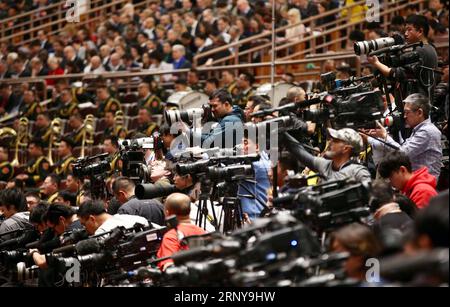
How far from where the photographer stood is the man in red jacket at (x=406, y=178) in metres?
6.42

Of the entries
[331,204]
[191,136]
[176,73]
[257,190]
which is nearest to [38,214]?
[191,136]

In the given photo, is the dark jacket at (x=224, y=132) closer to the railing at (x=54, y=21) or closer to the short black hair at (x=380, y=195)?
the short black hair at (x=380, y=195)

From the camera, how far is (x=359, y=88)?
732 cm

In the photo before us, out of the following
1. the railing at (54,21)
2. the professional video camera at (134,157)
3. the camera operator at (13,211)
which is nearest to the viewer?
the professional video camera at (134,157)

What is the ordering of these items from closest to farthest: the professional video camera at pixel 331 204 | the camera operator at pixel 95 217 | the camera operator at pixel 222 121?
the professional video camera at pixel 331 204, the camera operator at pixel 95 217, the camera operator at pixel 222 121

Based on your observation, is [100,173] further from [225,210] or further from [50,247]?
[225,210]

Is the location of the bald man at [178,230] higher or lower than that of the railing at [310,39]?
lower

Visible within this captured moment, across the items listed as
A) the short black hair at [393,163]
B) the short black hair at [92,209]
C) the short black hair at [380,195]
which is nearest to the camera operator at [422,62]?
the short black hair at [393,163]

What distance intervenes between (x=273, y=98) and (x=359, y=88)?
158 inches

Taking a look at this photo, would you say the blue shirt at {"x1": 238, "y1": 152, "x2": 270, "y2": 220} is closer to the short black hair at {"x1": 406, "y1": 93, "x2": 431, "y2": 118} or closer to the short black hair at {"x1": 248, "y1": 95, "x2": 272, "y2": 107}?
the short black hair at {"x1": 406, "y1": 93, "x2": 431, "y2": 118}

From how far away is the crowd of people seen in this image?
6.43 m

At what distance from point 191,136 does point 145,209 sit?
0.68 metres

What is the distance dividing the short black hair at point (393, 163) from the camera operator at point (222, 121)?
63.4 inches

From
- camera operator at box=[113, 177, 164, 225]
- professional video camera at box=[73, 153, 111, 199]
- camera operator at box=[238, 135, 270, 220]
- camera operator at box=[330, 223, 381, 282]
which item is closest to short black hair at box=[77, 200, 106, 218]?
camera operator at box=[113, 177, 164, 225]
